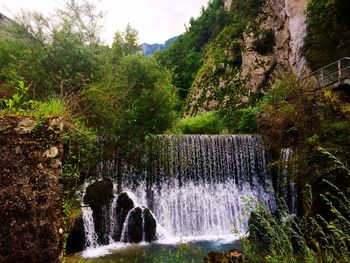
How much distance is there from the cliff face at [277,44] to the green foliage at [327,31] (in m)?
1.23

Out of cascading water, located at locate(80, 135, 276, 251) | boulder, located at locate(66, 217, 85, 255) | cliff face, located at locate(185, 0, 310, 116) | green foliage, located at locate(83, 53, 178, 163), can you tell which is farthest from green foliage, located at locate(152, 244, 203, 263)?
cliff face, located at locate(185, 0, 310, 116)

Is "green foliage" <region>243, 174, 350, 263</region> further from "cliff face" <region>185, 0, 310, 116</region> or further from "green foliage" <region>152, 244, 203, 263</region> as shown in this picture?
"cliff face" <region>185, 0, 310, 116</region>

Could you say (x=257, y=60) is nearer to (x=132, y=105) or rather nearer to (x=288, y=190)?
(x=288, y=190)

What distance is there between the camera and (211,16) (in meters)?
49.8

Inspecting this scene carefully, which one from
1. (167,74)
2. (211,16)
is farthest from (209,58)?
(167,74)

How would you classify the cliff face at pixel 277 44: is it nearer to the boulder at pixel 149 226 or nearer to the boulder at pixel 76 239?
the boulder at pixel 149 226

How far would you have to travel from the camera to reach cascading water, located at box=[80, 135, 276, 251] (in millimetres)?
13977

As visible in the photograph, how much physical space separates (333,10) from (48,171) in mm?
20385

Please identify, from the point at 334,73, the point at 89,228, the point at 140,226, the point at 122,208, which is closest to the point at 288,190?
the point at 334,73

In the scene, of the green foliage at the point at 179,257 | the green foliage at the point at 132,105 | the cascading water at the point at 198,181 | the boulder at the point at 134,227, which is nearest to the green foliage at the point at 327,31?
the cascading water at the point at 198,181

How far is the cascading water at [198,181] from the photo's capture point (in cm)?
1398

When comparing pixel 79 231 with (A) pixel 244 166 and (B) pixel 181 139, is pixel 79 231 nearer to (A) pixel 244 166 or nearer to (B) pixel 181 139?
(B) pixel 181 139

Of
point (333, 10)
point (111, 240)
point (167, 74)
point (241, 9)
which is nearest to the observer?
point (111, 240)

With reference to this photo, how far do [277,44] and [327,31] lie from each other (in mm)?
7617
